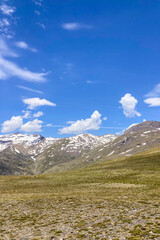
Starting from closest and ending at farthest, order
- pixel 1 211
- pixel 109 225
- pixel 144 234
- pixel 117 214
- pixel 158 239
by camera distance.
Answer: pixel 158 239, pixel 144 234, pixel 109 225, pixel 117 214, pixel 1 211

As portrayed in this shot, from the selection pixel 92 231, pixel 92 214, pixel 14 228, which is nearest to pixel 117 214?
pixel 92 214

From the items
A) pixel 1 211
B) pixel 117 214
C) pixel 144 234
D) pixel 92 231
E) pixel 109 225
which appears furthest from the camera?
pixel 1 211

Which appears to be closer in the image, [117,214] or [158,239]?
[158,239]

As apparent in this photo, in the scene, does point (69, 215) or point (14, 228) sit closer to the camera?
point (14, 228)

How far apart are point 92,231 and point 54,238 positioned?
2815mm

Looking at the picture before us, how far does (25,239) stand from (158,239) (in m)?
8.54

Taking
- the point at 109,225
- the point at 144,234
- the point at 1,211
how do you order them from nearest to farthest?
the point at 144,234
the point at 109,225
the point at 1,211

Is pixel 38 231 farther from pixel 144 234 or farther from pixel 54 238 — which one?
pixel 144 234

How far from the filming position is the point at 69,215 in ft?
65.3

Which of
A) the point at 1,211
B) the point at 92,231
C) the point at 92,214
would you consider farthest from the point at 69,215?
the point at 1,211

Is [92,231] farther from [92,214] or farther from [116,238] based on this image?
[92,214]

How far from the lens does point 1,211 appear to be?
2327 cm

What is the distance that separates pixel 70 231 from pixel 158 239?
6172mm

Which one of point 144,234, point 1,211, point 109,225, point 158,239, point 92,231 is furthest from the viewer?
point 1,211
